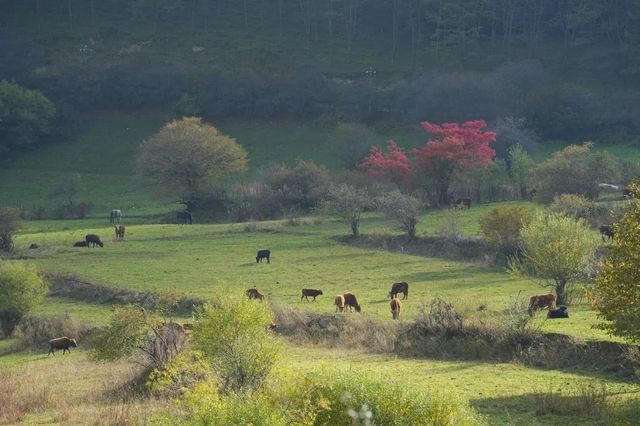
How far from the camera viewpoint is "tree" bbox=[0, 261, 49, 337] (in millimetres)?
48438

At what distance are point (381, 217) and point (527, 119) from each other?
43.5 m

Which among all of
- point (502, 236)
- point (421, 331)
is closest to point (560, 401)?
point (421, 331)

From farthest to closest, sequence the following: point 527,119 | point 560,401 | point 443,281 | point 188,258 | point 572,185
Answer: point 527,119 → point 572,185 → point 188,258 → point 443,281 → point 560,401

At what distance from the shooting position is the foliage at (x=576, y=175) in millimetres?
70375

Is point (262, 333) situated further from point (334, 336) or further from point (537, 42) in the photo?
point (537, 42)

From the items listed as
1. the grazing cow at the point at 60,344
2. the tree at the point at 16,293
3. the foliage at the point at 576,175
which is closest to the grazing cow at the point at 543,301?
the grazing cow at the point at 60,344

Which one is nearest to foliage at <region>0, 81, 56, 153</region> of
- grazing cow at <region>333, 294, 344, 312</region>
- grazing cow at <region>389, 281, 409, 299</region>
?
grazing cow at <region>389, 281, 409, 299</region>

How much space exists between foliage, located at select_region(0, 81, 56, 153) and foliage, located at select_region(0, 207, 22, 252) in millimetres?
50933

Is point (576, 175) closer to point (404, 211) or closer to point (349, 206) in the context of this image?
point (404, 211)

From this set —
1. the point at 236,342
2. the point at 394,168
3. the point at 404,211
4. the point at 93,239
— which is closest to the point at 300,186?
the point at 394,168

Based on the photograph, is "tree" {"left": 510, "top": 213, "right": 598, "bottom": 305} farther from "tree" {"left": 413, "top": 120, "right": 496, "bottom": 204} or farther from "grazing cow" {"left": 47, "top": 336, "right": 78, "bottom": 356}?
"tree" {"left": 413, "top": 120, "right": 496, "bottom": 204}

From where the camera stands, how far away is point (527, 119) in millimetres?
112625

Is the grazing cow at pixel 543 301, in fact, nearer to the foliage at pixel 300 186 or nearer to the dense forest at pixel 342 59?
the foliage at pixel 300 186

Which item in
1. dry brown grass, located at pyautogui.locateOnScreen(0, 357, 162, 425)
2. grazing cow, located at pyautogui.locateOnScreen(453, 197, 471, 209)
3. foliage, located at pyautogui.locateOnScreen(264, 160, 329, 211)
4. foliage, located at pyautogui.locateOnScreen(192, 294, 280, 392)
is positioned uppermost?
foliage, located at pyautogui.locateOnScreen(264, 160, 329, 211)
